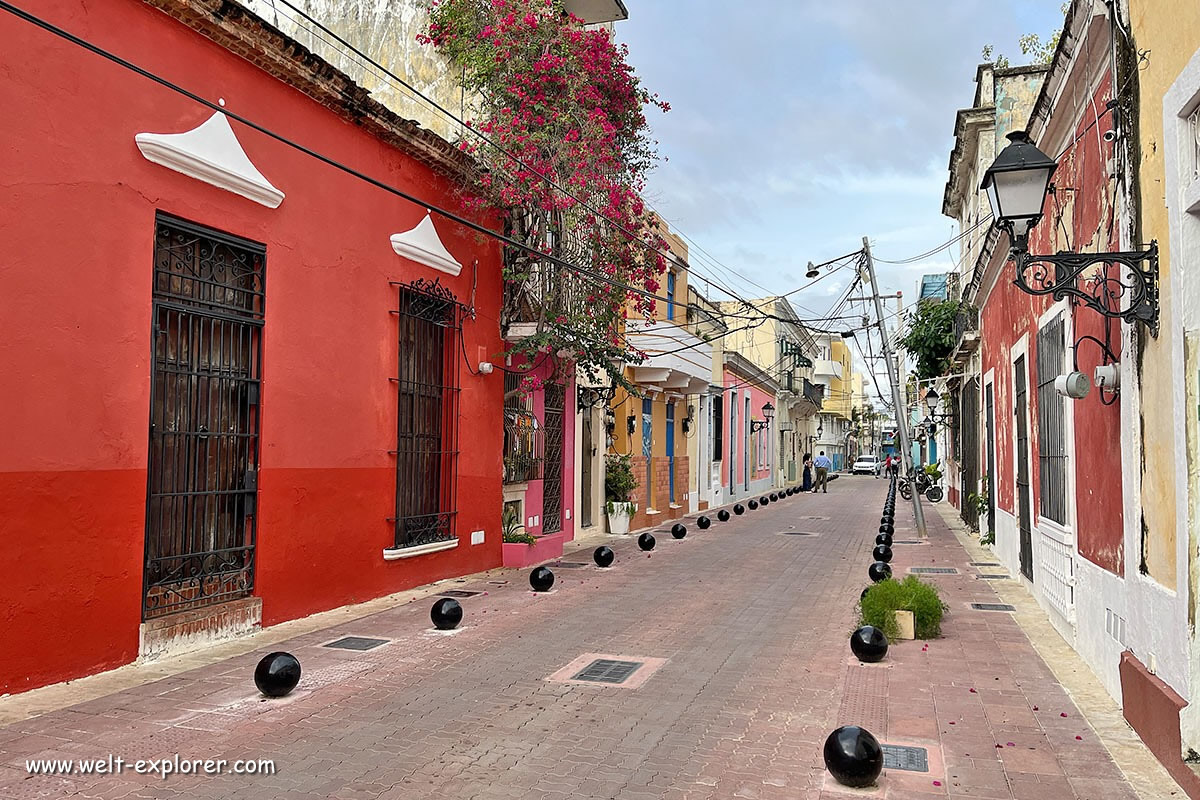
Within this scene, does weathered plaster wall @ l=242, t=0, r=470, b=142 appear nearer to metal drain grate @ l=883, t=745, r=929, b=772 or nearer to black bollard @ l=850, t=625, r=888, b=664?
black bollard @ l=850, t=625, r=888, b=664

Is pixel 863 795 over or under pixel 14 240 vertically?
under

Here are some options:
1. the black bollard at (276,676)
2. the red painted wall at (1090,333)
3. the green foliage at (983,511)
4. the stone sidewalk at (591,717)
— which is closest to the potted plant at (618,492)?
the green foliage at (983,511)

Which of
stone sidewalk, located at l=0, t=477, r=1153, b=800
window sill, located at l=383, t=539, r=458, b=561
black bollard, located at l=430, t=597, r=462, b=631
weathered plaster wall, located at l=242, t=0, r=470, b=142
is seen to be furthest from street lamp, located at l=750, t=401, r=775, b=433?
black bollard, located at l=430, t=597, r=462, b=631

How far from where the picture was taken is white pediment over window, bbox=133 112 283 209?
717 cm

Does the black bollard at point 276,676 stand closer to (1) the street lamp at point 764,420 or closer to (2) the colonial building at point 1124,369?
(2) the colonial building at point 1124,369

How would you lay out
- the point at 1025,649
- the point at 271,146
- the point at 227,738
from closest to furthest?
1. the point at 227,738
2. the point at 1025,649
3. the point at 271,146

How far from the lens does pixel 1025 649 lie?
7.96 metres

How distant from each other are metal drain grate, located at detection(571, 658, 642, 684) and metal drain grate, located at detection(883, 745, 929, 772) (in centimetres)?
225

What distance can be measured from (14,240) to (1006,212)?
6.57 m

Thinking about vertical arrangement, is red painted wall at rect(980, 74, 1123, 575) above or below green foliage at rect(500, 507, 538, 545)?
above

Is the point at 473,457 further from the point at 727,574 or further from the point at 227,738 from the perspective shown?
the point at 227,738

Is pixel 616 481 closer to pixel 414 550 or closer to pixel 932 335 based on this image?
pixel 414 550

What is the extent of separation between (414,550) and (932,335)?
16220 millimetres

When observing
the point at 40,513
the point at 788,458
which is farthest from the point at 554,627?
the point at 788,458
